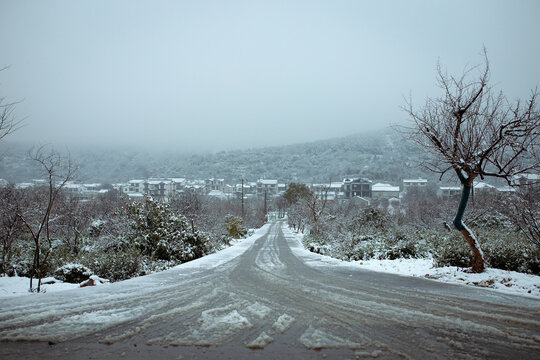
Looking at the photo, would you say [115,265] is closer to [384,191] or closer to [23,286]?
[23,286]

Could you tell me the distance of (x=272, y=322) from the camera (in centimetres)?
486

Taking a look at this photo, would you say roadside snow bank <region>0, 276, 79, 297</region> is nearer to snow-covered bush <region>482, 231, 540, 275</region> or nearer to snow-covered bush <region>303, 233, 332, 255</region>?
snow-covered bush <region>482, 231, 540, 275</region>

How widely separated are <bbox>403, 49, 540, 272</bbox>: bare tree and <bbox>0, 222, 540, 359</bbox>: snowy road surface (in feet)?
9.45

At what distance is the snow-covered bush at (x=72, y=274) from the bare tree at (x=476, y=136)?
9.93m

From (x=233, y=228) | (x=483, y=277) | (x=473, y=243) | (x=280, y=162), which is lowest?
(x=233, y=228)

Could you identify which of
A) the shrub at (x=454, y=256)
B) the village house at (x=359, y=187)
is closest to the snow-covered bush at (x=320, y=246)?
the shrub at (x=454, y=256)

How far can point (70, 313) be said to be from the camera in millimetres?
5277

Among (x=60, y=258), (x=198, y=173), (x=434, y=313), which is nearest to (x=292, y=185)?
(x=60, y=258)

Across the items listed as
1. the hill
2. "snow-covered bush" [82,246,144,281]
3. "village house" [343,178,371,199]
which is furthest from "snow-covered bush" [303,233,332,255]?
the hill

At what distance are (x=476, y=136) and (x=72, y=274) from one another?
11290 millimetres

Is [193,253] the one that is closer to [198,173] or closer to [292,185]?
[292,185]

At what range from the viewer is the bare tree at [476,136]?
7676mm

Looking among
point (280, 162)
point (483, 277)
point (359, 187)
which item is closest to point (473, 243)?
point (483, 277)

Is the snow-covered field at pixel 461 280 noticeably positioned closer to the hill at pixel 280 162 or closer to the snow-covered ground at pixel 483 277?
the snow-covered ground at pixel 483 277
